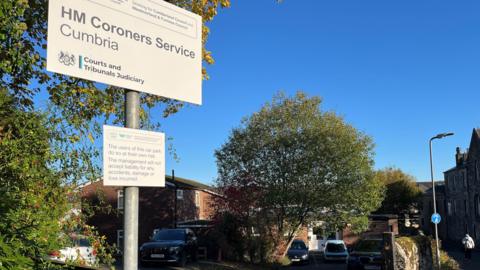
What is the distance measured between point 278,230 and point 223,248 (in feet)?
14.3

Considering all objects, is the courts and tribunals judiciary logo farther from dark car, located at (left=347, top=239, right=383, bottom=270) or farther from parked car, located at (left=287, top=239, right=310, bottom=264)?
parked car, located at (left=287, top=239, right=310, bottom=264)

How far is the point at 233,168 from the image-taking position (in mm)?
33031

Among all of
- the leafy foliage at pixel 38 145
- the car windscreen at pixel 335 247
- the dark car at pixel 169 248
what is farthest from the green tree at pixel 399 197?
the leafy foliage at pixel 38 145

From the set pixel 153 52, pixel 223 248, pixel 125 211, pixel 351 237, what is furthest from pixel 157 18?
pixel 351 237

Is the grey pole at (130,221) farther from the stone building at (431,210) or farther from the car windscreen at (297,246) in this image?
the stone building at (431,210)

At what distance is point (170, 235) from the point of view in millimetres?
25750

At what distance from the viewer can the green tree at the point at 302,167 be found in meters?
31.8

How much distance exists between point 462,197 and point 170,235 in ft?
164

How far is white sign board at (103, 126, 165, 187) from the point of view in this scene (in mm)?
3287

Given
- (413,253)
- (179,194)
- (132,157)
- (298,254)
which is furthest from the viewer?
(179,194)

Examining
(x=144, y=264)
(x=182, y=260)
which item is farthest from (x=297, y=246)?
(x=144, y=264)

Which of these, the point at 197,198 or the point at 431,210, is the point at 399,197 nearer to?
the point at 431,210

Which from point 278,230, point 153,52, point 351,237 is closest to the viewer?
point 153,52

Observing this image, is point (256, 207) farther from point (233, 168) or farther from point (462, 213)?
point (462, 213)
